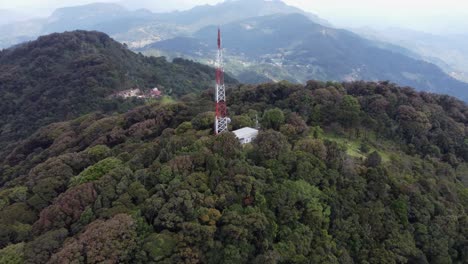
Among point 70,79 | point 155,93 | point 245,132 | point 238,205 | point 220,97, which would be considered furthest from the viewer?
point 155,93

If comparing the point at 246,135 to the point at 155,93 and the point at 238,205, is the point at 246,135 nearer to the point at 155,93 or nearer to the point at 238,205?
the point at 238,205

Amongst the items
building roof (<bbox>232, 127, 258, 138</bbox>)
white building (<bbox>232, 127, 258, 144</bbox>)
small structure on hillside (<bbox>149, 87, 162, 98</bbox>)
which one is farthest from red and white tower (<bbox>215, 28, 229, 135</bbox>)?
small structure on hillside (<bbox>149, 87, 162, 98</bbox>)

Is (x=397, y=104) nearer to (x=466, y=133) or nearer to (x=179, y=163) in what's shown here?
(x=466, y=133)

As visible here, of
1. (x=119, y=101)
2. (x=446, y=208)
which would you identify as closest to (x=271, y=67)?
(x=119, y=101)

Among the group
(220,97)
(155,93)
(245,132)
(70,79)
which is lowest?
(155,93)

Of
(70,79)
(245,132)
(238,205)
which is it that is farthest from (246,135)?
(70,79)

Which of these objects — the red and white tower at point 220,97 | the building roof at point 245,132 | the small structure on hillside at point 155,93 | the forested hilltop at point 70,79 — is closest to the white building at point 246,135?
the building roof at point 245,132

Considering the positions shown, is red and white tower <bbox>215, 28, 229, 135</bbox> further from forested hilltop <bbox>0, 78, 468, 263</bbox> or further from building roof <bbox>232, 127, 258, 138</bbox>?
forested hilltop <bbox>0, 78, 468, 263</bbox>
